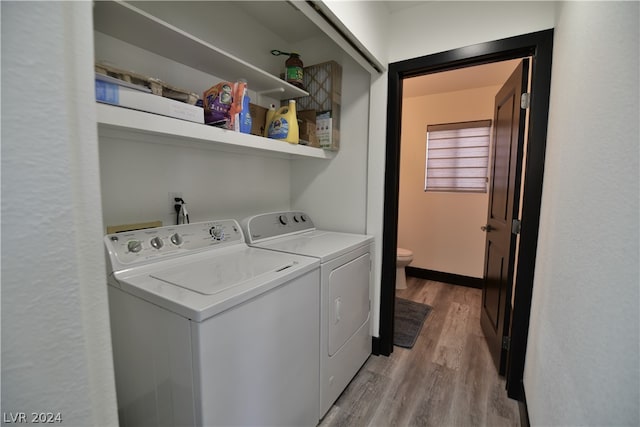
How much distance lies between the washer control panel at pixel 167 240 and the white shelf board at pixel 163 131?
44cm

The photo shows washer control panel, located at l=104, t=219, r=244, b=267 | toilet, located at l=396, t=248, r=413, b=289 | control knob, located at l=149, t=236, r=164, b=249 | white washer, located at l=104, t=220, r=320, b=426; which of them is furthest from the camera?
toilet, located at l=396, t=248, r=413, b=289

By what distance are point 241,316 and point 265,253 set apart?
1.84ft

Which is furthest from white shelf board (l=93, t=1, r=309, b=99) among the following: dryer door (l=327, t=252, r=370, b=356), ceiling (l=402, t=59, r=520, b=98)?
ceiling (l=402, t=59, r=520, b=98)

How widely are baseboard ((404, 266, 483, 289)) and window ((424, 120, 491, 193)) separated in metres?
1.08

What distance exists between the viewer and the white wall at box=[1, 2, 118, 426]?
1.01 ft

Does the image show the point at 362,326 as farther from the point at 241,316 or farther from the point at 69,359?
the point at 69,359

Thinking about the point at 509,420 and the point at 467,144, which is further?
the point at 467,144

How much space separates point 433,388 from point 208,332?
1.61 metres

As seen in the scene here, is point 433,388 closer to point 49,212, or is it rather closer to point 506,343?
point 506,343

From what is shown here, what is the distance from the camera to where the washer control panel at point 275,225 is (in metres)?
1.76

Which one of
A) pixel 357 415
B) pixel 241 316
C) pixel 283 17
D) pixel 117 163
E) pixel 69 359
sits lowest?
pixel 357 415

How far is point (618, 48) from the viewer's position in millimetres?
744

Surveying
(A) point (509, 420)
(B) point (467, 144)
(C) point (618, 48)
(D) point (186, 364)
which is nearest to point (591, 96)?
(C) point (618, 48)

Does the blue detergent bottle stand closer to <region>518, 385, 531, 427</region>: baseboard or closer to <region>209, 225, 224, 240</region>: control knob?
<region>209, 225, 224, 240</region>: control knob
